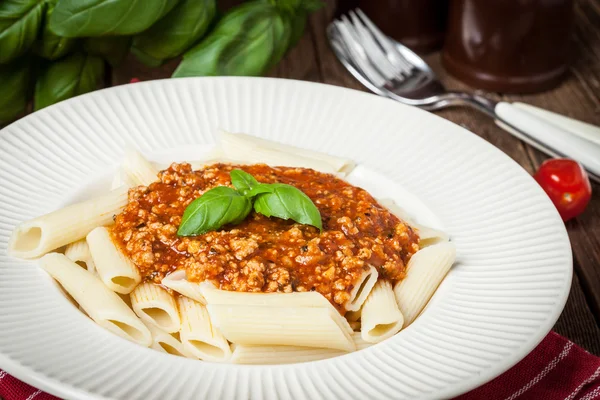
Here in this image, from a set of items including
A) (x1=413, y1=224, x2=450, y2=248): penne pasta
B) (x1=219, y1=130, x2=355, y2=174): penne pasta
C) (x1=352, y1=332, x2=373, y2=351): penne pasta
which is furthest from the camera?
(x1=219, y1=130, x2=355, y2=174): penne pasta

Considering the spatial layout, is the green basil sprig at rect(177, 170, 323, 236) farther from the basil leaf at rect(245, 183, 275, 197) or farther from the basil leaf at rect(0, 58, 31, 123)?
the basil leaf at rect(0, 58, 31, 123)

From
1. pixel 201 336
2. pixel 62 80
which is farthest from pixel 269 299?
pixel 62 80

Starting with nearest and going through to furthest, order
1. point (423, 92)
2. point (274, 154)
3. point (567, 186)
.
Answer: point (274, 154), point (567, 186), point (423, 92)

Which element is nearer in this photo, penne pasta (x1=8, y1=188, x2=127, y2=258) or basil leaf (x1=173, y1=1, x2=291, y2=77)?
penne pasta (x1=8, y1=188, x2=127, y2=258)

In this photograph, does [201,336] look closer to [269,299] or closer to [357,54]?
[269,299]

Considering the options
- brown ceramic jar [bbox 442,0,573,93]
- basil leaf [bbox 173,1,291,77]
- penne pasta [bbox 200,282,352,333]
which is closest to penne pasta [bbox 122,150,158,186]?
penne pasta [bbox 200,282,352,333]

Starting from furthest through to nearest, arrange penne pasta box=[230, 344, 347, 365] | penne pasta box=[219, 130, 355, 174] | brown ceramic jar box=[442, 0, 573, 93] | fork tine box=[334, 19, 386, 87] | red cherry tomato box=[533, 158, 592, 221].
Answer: fork tine box=[334, 19, 386, 87]
brown ceramic jar box=[442, 0, 573, 93]
red cherry tomato box=[533, 158, 592, 221]
penne pasta box=[219, 130, 355, 174]
penne pasta box=[230, 344, 347, 365]

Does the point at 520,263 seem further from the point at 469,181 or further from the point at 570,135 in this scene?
the point at 570,135

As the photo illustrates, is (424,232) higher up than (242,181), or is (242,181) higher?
(242,181)
